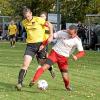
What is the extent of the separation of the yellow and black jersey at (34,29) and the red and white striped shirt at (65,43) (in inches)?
35.7

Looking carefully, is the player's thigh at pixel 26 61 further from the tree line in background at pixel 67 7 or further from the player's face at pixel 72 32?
the tree line in background at pixel 67 7

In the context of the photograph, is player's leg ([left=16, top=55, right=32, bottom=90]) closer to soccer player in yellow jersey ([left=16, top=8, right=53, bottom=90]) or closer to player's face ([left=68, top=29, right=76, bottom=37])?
soccer player in yellow jersey ([left=16, top=8, right=53, bottom=90])

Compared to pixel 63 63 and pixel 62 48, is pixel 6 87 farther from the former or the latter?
pixel 62 48

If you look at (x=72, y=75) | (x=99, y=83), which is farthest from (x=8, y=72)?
(x=99, y=83)

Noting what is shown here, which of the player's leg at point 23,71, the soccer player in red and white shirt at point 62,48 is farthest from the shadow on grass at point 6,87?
the soccer player in red and white shirt at point 62,48

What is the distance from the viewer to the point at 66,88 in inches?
522

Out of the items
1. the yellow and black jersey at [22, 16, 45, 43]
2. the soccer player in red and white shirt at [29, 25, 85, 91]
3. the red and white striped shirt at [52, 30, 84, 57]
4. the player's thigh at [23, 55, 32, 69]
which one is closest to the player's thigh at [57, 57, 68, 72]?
the soccer player in red and white shirt at [29, 25, 85, 91]

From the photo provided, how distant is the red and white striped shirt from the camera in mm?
12898

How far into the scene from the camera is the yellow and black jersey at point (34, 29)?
13.7 meters

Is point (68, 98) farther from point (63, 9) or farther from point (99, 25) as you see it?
point (63, 9)

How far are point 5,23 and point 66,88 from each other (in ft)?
154

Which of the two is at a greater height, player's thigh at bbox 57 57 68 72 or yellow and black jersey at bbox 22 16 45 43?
yellow and black jersey at bbox 22 16 45 43

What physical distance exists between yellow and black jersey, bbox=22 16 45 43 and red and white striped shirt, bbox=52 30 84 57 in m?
0.91

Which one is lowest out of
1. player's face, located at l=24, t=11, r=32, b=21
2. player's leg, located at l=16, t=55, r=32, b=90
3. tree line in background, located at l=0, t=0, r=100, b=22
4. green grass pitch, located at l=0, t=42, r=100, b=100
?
tree line in background, located at l=0, t=0, r=100, b=22
